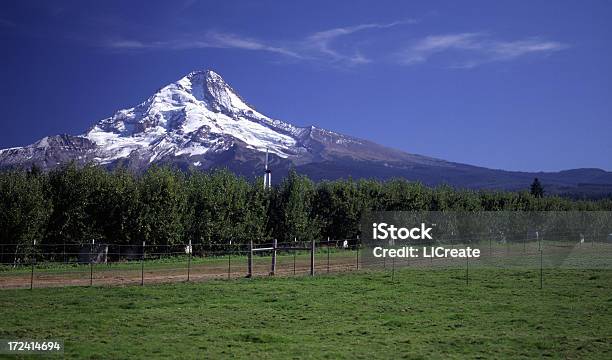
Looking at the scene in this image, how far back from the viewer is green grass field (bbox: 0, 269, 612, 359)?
48.1 ft

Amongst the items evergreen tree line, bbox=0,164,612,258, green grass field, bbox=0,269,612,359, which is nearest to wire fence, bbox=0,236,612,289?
evergreen tree line, bbox=0,164,612,258

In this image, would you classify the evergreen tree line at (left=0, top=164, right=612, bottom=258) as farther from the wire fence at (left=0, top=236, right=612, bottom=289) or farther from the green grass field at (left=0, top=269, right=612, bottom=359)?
the green grass field at (left=0, top=269, right=612, bottom=359)

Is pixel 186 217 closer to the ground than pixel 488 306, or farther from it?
farther from it

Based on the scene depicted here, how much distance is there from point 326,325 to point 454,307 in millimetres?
5974

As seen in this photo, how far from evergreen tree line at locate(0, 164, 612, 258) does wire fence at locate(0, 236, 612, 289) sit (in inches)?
45.7

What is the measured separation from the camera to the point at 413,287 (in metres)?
27.2

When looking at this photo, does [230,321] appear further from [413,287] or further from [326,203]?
[326,203]

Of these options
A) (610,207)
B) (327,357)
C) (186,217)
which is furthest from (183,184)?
(610,207)

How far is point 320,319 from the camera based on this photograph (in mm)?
19031

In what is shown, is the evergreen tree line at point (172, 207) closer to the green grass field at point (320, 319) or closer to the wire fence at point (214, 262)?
the wire fence at point (214, 262)

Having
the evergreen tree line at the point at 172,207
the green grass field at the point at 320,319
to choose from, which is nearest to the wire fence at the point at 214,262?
the evergreen tree line at the point at 172,207

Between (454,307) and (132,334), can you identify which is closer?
(132,334)

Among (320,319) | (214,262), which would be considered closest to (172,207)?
(214,262)

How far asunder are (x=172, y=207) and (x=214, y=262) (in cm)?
639
